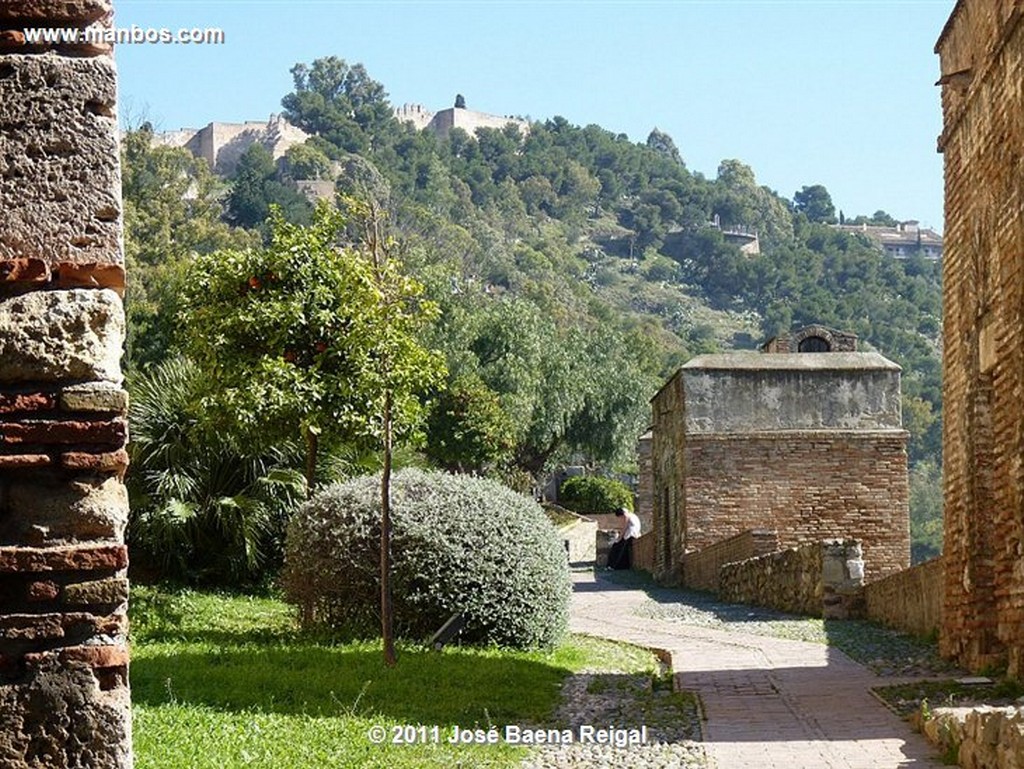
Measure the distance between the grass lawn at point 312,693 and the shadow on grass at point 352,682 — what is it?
0.01m

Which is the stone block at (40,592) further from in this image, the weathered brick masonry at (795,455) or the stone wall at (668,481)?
the stone wall at (668,481)

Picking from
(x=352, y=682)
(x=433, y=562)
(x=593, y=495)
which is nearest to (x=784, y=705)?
(x=352, y=682)

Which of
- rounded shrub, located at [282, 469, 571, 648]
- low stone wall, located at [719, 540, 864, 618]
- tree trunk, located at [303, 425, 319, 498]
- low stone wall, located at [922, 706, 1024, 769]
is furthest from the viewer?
low stone wall, located at [719, 540, 864, 618]

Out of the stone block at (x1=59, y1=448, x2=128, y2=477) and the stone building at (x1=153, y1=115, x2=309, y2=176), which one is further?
the stone building at (x1=153, y1=115, x2=309, y2=176)

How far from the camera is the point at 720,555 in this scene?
88.4 feet

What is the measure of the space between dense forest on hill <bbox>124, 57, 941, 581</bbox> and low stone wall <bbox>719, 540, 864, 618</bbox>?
510 centimetres

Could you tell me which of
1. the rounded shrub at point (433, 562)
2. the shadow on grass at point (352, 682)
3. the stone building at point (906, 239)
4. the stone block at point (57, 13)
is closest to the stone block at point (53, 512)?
the stone block at point (57, 13)

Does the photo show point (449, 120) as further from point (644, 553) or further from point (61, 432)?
point (61, 432)

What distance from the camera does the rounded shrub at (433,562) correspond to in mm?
13891

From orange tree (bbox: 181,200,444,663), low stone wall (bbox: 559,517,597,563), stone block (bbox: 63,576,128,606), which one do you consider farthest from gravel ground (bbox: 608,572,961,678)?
low stone wall (bbox: 559,517,597,563)

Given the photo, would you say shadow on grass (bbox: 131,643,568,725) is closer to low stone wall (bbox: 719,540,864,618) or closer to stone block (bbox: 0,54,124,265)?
stone block (bbox: 0,54,124,265)

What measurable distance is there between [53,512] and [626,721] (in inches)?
248

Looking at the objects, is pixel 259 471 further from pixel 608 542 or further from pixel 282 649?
pixel 608 542

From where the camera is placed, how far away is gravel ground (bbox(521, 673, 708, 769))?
869 centimetres
